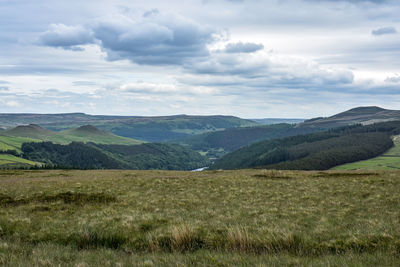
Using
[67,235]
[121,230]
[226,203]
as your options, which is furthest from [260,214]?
[67,235]

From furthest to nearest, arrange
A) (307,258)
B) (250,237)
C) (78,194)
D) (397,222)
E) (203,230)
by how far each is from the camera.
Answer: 1. (78,194)
2. (397,222)
3. (203,230)
4. (250,237)
5. (307,258)

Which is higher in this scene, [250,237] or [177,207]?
[250,237]

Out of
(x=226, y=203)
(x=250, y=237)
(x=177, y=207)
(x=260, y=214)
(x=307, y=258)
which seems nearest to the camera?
(x=307, y=258)

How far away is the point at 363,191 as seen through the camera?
27609mm

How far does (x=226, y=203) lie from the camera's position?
2303 centimetres

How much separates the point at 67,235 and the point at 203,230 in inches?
232

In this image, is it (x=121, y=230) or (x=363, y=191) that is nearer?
(x=121, y=230)

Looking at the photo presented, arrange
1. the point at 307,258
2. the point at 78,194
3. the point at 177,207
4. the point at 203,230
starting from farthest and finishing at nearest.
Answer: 1. the point at 78,194
2. the point at 177,207
3. the point at 203,230
4. the point at 307,258

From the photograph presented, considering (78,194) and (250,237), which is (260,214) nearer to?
(250,237)

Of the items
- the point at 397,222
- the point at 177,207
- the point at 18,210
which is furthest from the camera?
the point at 177,207

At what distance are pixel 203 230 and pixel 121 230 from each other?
371 centimetres

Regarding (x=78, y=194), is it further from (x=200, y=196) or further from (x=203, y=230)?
(x=203, y=230)

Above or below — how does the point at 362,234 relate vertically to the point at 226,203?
above

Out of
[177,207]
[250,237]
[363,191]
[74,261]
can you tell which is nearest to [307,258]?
[250,237]
